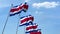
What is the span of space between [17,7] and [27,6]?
13.7ft

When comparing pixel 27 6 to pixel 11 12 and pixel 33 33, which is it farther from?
pixel 33 33

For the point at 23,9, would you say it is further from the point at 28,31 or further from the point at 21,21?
the point at 28,31

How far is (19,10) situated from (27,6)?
439 centimetres

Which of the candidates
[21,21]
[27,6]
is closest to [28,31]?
[21,21]

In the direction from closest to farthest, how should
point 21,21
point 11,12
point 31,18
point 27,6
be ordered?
point 11,12, point 27,6, point 21,21, point 31,18

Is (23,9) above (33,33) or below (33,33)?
above

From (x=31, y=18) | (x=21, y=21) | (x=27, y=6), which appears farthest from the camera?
(x=31, y=18)

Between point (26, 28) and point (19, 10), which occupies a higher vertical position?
point (19, 10)

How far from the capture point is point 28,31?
269 feet

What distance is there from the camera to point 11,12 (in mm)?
63625

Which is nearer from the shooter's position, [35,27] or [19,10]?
[19,10]

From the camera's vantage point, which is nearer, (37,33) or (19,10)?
(19,10)

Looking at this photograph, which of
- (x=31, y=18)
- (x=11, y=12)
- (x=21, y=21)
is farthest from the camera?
(x=31, y=18)

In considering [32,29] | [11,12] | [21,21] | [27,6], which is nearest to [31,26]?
[32,29]
